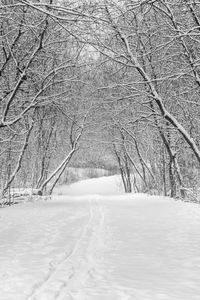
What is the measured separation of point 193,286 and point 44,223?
7.17 metres

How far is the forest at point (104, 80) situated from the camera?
11.5m

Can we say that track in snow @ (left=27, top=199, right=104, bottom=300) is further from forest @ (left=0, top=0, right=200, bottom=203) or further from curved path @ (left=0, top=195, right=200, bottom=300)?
forest @ (left=0, top=0, right=200, bottom=203)

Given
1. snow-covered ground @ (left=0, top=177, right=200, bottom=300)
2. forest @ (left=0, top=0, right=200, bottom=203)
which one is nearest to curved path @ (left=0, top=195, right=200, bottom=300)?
snow-covered ground @ (left=0, top=177, right=200, bottom=300)

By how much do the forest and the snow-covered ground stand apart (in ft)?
11.3

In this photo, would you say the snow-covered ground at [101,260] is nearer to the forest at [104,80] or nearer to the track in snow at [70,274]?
the track in snow at [70,274]

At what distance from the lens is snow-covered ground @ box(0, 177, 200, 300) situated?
480 centimetres

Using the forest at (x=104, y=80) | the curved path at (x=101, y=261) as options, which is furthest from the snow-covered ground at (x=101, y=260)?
the forest at (x=104, y=80)

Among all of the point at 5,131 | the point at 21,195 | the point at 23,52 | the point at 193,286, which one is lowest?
the point at 193,286

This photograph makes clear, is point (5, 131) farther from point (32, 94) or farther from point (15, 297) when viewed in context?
point (15, 297)

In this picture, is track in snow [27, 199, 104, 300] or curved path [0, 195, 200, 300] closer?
track in snow [27, 199, 104, 300]

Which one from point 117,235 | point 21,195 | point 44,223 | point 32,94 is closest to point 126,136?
point 21,195

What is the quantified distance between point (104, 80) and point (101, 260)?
1740 centimetres

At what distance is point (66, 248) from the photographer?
7.53m

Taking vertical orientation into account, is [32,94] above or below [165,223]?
above
